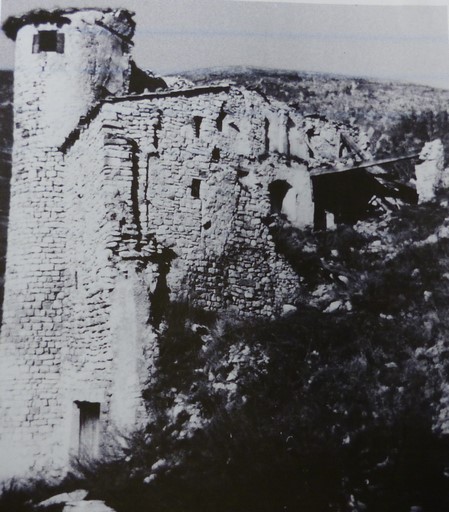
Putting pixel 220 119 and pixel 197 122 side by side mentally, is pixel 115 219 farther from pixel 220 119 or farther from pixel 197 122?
pixel 220 119

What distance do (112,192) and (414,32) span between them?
149 inches

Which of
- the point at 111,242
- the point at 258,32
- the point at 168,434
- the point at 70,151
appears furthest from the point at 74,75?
the point at 168,434

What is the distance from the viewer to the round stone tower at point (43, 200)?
7.52 metres

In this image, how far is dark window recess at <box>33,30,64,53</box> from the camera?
833cm

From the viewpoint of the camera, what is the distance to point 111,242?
748 centimetres

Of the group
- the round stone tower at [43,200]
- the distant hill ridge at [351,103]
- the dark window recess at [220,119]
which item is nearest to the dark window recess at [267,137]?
the distant hill ridge at [351,103]

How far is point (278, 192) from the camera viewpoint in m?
8.72

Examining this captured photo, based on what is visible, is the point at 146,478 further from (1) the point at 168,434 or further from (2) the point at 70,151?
(2) the point at 70,151

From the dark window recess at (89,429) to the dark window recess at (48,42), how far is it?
4706 mm

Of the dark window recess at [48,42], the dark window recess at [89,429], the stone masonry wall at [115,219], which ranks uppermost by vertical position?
the dark window recess at [48,42]

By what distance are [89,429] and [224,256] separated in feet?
8.42

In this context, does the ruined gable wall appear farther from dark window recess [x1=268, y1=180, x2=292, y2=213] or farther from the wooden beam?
the wooden beam

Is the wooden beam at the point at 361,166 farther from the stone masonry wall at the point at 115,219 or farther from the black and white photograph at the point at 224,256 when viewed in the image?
the stone masonry wall at the point at 115,219

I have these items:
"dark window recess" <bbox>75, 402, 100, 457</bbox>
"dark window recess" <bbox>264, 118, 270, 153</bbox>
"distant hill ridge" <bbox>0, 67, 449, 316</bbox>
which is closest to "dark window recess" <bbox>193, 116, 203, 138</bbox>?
"distant hill ridge" <bbox>0, 67, 449, 316</bbox>
